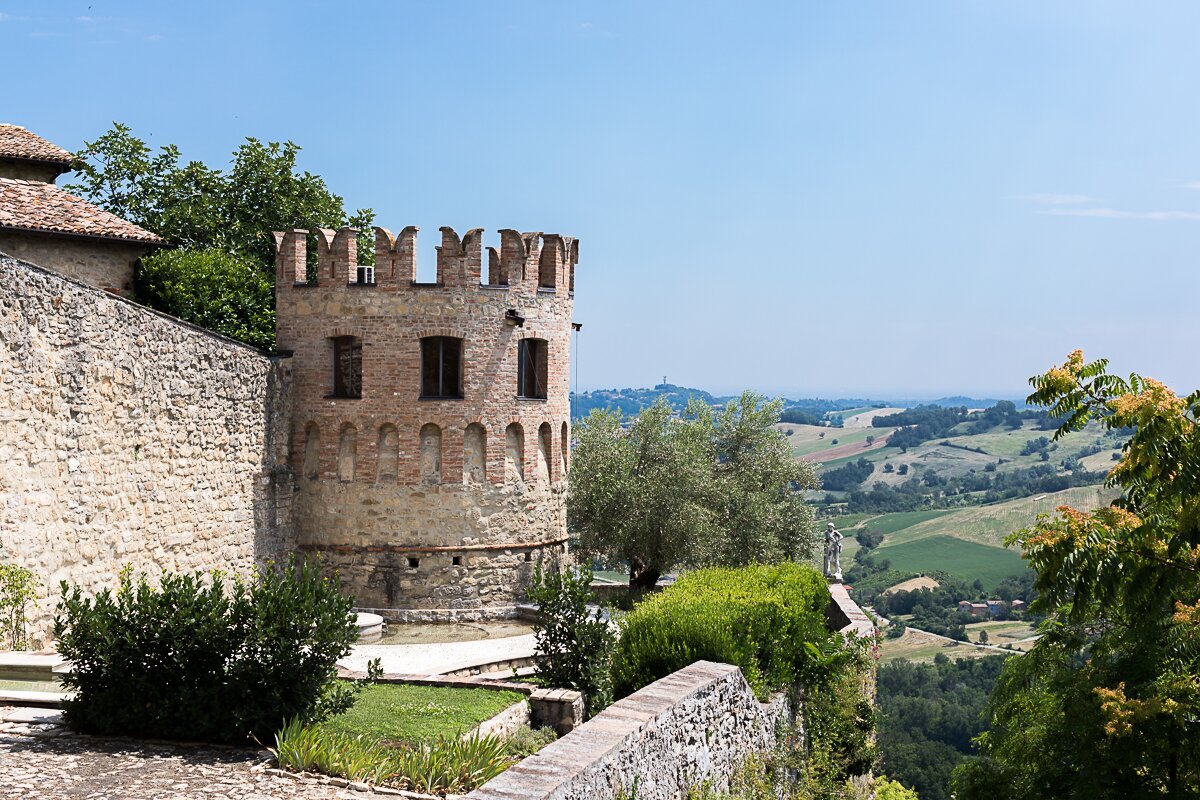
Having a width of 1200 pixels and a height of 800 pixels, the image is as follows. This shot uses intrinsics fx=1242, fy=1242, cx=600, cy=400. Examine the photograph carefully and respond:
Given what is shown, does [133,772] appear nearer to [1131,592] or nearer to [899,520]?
[1131,592]

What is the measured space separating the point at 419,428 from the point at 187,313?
6290 millimetres

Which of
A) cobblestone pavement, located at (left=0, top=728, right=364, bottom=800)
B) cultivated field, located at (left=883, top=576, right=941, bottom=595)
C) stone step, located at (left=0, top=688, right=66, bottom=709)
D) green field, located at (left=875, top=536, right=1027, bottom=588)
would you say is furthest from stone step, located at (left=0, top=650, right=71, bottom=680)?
green field, located at (left=875, top=536, right=1027, bottom=588)

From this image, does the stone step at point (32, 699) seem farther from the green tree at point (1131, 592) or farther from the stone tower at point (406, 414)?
the stone tower at point (406, 414)

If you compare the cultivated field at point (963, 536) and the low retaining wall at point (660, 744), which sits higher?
the low retaining wall at point (660, 744)

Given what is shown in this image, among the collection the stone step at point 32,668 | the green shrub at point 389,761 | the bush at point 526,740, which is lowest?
the bush at point 526,740

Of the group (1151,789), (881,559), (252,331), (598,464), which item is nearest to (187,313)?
(252,331)

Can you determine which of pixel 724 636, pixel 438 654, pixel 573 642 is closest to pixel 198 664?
pixel 573 642

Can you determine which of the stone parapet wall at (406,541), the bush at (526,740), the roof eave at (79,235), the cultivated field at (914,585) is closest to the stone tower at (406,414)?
the stone parapet wall at (406,541)

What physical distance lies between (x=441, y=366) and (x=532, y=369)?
2015 millimetres

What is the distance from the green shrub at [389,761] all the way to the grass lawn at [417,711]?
707 millimetres

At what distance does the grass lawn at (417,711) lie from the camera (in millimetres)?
12672

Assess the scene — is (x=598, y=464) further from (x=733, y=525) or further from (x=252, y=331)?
(x=252, y=331)

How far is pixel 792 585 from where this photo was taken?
66.2 feet

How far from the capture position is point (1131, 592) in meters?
11.1
